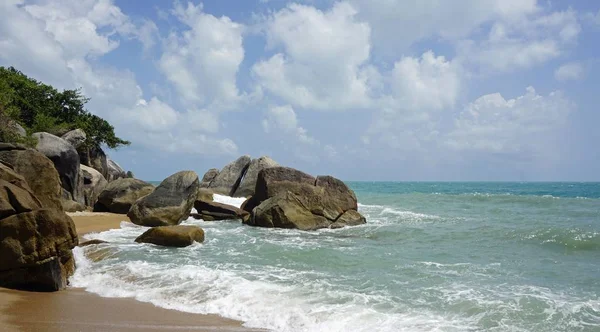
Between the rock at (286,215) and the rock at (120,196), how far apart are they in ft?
19.0

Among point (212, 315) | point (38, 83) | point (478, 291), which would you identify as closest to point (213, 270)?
point (212, 315)

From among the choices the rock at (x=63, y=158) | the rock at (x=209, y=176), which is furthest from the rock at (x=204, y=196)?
the rock at (x=209, y=176)

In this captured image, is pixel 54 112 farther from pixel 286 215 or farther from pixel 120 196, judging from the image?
pixel 286 215

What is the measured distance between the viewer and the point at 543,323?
741 centimetres

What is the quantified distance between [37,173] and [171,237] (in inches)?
169

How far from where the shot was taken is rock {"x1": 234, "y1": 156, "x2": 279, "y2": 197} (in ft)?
104

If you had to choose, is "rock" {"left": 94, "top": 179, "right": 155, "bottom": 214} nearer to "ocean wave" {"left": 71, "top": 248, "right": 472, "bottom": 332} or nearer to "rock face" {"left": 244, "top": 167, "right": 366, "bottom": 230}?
"rock face" {"left": 244, "top": 167, "right": 366, "bottom": 230}

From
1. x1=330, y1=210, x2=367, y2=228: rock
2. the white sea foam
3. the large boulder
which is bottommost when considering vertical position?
x1=330, y1=210, x2=367, y2=228: rock

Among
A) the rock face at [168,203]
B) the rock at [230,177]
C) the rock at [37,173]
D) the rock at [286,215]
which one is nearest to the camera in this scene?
the rock at [37,173]

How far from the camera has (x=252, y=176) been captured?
31.9 metres

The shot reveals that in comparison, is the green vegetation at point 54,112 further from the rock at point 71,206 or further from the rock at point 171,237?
the rock at point 171,237

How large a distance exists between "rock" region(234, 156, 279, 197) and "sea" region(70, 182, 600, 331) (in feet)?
46.9

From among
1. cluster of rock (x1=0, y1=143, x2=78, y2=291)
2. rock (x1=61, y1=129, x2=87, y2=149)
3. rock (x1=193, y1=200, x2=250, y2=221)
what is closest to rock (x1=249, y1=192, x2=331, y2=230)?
rock (x1=193, y1=200, x2=250, y2=221)

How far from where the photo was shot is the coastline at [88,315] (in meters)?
6.39
